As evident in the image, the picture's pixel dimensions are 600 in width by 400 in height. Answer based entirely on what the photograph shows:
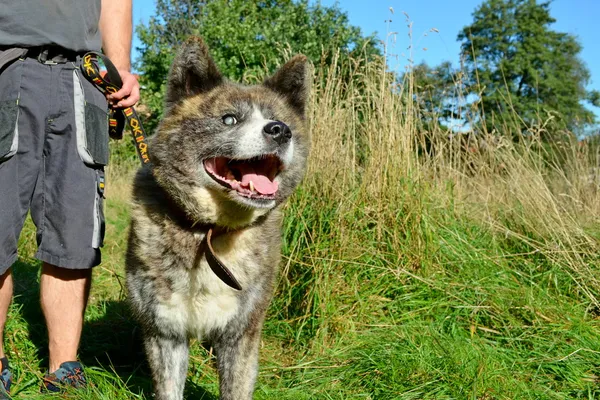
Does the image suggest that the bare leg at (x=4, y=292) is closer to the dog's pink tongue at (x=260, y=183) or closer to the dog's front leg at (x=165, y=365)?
the dog's front leg at (x=165, y=365)

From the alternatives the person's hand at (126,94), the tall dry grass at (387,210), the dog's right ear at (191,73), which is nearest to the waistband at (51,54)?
the person's hand at (126,94)

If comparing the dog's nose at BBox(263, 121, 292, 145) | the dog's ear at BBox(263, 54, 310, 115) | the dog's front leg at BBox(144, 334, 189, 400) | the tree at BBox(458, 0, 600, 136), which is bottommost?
the dog's front leg at BBox(144, 334, 189, 400)

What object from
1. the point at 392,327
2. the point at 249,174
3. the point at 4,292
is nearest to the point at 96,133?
the point at 249,174

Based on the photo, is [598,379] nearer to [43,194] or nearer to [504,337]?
[504,337]

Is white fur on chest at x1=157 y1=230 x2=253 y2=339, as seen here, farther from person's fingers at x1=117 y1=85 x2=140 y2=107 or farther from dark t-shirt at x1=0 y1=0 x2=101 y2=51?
dark t-shirt at x1=0 y1=0 x2=101 y2=51

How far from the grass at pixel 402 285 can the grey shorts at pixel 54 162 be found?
67 cm

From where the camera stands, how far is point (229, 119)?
2432mm

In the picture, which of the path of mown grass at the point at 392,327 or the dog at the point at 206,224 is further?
the path of mown grass at the point at 392,327

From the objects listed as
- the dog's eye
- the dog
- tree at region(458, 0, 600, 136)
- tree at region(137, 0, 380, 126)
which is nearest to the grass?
the dog

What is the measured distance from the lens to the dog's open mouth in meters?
2.31

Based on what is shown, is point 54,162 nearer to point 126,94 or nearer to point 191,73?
point 126,94

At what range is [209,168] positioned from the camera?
236 centimetres

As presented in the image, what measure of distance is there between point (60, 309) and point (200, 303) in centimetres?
80

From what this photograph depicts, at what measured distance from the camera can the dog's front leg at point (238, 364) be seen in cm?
243
